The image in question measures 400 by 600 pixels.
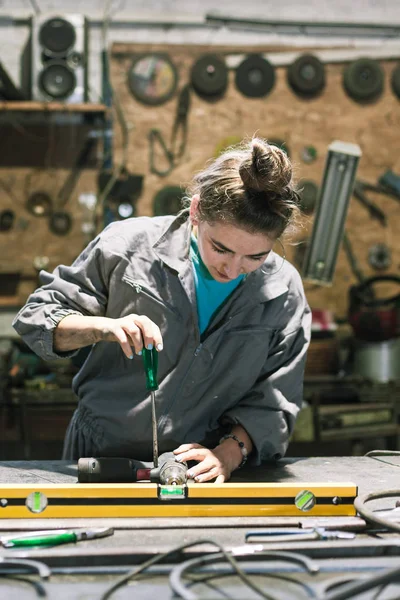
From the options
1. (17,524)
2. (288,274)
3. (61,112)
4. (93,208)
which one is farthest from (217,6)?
(17,524)

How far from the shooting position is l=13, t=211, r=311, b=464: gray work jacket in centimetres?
154

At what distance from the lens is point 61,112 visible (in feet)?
13.3

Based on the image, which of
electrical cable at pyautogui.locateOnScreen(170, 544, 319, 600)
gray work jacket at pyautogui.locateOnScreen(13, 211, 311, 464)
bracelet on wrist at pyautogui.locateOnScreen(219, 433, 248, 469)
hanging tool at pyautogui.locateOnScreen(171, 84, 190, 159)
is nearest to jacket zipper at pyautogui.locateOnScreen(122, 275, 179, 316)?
gray work jacket at pyautogui.locateOnScreen(13, 211, 311, 464)

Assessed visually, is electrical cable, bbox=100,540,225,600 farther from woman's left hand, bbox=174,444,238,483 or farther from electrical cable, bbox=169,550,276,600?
woman's left hand, bbox=174,444,238,483

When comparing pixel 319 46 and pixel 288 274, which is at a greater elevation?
pixel 319 46

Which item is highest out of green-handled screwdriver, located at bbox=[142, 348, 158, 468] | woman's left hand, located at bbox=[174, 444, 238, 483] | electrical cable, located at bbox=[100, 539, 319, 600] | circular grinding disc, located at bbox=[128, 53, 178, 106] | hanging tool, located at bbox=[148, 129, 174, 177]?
circular grinding disc, located at bbox=[128, 53, 178, 106]

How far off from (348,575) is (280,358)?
2.39ft

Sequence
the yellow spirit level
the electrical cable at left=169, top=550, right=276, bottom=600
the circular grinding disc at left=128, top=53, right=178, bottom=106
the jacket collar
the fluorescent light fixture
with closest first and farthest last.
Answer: the electrical cable at left=169, top=550, right=276, bottom=600 < the yellow spirit level < the jacket collar < the fluorescent light fixture < the circular grinding disc at left=128, top=53, right=178, bottom=106

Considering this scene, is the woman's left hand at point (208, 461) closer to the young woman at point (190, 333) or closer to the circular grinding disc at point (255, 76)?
the young woman at point (190, 333)

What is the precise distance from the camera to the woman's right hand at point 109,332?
1353mm

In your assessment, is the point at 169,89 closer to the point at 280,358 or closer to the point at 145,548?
the point at 280,358

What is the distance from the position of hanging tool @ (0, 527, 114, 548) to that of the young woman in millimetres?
363

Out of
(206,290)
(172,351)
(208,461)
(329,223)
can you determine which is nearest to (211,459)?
(208,461)

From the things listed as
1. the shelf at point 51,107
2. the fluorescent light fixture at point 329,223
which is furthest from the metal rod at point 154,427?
the shelf at point 51,107
